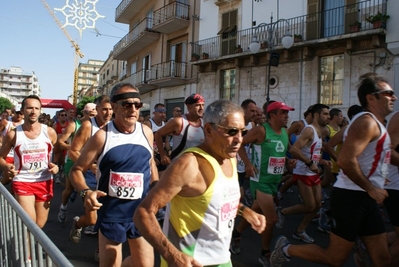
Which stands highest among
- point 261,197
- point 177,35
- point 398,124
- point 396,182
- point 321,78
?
point 177,35

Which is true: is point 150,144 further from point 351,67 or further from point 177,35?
point 177,35

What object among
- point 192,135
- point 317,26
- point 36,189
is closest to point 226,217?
point 36,189

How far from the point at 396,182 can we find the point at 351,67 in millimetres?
11893

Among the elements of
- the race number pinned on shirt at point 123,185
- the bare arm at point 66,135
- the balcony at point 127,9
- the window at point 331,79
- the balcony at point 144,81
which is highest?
the balcony at point 127,9

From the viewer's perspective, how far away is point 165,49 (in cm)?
2533

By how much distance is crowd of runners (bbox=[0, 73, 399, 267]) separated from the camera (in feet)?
7.59

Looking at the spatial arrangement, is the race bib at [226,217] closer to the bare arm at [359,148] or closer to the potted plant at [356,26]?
the bare arm at [359,148]

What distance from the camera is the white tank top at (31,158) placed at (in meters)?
4.72

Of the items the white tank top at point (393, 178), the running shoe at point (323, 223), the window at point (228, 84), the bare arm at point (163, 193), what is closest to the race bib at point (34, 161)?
the bare arm at point (163, 193)

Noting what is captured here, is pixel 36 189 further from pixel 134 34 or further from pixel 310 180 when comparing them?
pixel 134 34

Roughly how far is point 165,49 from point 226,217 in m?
23.8

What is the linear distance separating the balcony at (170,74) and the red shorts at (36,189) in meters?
18.4

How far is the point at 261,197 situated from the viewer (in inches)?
188

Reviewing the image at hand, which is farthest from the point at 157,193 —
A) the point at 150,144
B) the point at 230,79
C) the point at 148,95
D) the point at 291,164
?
the point at 148,95
